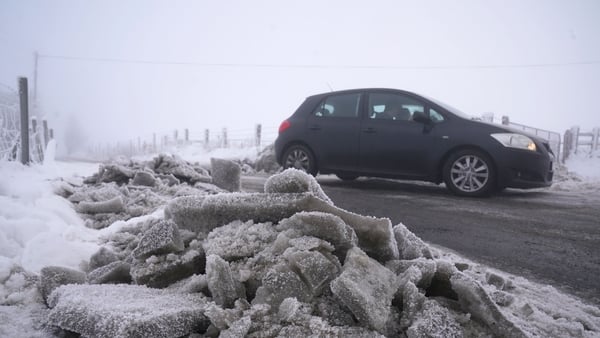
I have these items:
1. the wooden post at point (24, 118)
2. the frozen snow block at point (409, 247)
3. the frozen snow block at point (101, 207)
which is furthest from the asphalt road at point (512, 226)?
the wooden post at point (24, 118)

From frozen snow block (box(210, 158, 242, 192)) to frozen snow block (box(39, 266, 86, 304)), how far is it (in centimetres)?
364

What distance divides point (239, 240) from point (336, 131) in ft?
16.8

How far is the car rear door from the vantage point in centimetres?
675

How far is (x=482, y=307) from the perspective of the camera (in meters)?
1.56

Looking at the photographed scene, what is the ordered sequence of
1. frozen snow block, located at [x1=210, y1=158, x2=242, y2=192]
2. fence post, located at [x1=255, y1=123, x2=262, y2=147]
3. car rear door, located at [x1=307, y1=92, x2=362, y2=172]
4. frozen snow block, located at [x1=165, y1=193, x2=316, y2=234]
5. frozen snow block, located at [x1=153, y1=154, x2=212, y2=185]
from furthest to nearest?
fence post, located at [x1=255, y1=123, x2=262, y2=147] → car rear door, located at [x1=307, y1=92, x2=362, y2=172] → frozen snow block, located at [x1=153, y1=154, x2=212, y2=185] → frozen snow block, located at [x1=210, y1=158, x2=242, y2=192] → frozen snow block, located at [x1=165, y1=193, x2=316, y2=234]

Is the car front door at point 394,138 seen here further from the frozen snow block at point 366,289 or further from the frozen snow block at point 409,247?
the frozen snow block at point 366,289

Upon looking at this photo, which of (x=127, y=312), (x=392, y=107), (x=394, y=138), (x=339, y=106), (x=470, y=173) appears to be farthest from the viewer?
(x=339, y=106)

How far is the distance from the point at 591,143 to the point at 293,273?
60.6 feet

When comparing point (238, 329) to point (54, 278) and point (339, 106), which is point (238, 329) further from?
point (339, 106)

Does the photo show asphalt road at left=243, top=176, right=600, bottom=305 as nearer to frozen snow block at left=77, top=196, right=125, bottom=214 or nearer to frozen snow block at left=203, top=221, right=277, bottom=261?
frozen snow block at left=203, top=221, right=277, bottom=261

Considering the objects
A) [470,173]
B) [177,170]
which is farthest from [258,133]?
[470,173]

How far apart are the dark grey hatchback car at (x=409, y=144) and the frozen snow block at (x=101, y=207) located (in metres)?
3.97

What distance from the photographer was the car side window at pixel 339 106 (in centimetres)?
682

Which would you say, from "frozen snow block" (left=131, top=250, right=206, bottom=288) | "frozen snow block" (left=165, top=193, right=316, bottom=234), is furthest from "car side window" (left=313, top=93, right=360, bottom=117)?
"frozen snow block" (left=131, top=250, right=206, bottom=288)
